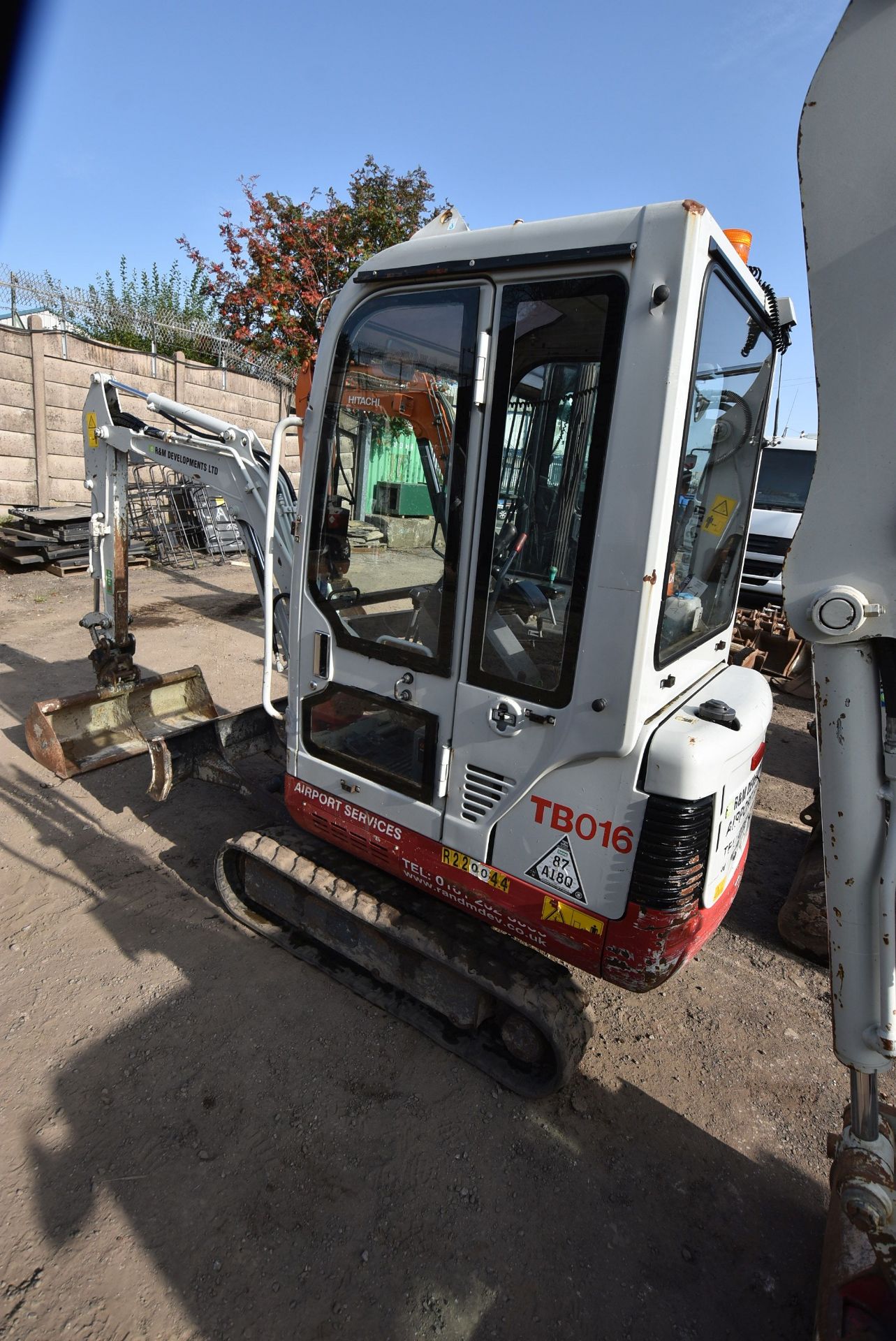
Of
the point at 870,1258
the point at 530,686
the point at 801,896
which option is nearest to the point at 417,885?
the point at 530,686

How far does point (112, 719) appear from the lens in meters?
5.27

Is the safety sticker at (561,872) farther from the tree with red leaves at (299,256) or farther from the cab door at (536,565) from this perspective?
the tree with red leaves at (299,256)

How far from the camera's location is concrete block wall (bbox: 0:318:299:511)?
10383 millimetres

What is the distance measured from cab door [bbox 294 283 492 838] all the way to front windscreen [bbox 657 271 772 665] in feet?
2.13

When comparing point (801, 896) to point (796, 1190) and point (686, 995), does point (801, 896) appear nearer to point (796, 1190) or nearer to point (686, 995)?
point (686, 995)

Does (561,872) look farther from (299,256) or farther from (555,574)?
(299,256)

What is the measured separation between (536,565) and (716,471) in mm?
798

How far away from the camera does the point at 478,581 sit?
7.61 ft

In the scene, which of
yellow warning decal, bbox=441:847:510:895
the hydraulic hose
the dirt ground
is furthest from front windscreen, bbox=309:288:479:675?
the dirt ground

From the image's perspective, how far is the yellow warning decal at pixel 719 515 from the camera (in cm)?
252

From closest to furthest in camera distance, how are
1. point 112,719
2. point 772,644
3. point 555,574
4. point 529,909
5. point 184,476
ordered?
1. point 555,574
2. point 529,909
3. point 184,476
4. point 112,719
5. point 772,644

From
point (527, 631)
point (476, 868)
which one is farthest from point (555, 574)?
point (476, 868)

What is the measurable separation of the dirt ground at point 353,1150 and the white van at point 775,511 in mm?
5744

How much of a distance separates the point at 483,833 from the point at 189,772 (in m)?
2.17
